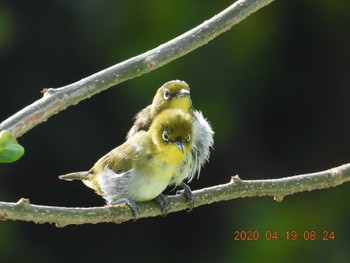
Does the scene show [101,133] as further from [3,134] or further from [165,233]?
[3,134]

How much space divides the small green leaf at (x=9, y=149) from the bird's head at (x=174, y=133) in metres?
1.32

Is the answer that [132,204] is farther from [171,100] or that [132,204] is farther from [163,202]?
[171,100]

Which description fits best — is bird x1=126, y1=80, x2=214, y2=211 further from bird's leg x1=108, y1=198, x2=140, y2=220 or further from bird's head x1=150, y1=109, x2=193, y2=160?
bird's leg x1=108, y1=198, x2=140, y2=220


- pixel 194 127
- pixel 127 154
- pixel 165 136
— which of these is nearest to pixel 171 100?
pixel 194 127

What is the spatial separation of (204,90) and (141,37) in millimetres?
529

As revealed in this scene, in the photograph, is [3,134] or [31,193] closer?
[3,134]

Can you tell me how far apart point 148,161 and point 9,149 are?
1.48 meters

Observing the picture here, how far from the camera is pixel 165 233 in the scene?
5.93 metres

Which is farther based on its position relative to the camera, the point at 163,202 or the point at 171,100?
the point at 171,100

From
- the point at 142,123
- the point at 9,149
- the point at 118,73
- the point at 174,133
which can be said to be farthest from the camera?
the point at 142,123

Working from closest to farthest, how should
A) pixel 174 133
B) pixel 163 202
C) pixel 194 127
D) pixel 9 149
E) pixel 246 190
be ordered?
pixel 9 149 → pixel 246 190 → pixel 163 202 → pixel 174 133 → pixel 194 127

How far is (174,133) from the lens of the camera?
3189 mm

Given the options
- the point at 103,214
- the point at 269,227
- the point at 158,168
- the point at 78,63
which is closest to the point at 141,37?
the point at 78,63

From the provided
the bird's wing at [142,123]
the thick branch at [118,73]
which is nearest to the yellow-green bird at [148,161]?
the bird's wing at [142,123]
